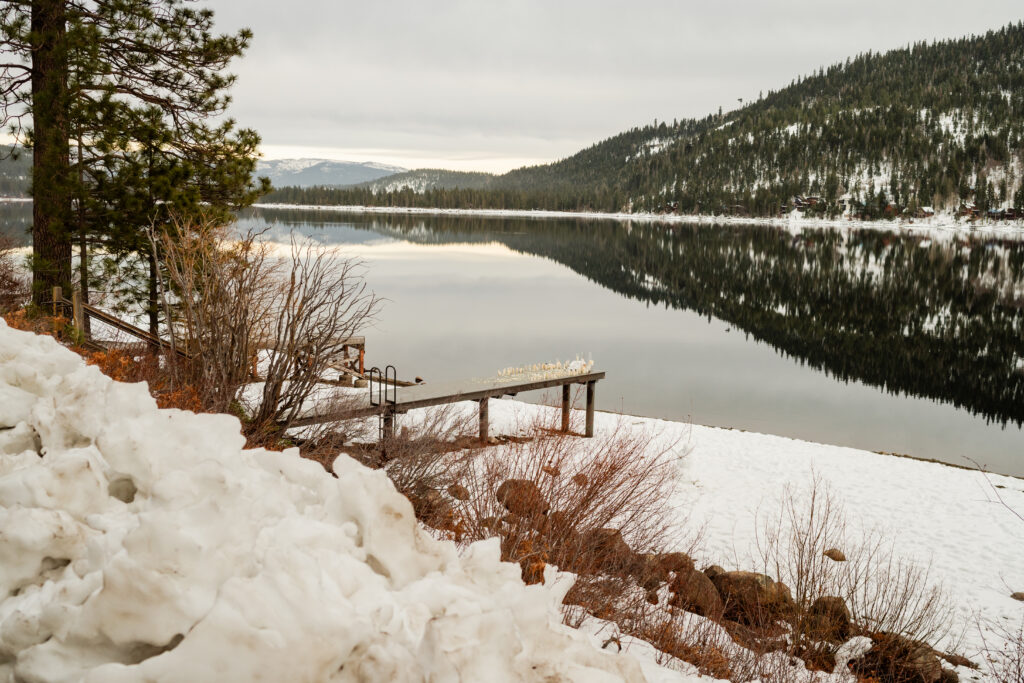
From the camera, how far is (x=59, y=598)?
260 centimetres

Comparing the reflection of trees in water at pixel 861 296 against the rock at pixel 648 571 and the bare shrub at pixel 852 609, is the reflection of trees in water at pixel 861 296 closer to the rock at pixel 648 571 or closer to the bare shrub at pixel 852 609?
the bare shrub at pixel 852 609

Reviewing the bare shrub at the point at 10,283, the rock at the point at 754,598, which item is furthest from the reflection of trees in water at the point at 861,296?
the bare shrub at the point at 10,283

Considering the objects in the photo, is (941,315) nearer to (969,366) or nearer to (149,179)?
(969,366)

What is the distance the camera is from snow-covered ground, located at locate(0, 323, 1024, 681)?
231cm

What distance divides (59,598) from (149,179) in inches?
615

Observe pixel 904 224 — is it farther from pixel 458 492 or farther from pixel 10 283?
pixel 458 492

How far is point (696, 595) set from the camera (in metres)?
9.31

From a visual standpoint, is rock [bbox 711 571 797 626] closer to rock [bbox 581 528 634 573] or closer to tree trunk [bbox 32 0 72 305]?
rock [bbox 581 528 634 573]

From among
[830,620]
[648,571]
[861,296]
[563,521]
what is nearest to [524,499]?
[563,521]

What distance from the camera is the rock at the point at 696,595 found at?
30.0ft

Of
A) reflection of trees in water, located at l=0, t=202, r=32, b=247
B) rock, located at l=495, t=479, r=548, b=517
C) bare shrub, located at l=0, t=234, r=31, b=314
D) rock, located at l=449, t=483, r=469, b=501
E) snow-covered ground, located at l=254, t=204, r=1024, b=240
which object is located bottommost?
rock, located at l=449, t=483, r=469, b=501

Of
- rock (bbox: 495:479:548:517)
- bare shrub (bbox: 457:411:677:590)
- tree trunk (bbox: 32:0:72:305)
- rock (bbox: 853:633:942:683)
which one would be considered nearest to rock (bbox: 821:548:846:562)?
bare shrub (bbox: 457:411:677:590)

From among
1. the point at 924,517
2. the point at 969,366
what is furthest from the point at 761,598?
the point at 969,366

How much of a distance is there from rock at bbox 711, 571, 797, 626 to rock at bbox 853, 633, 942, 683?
3.27ft
